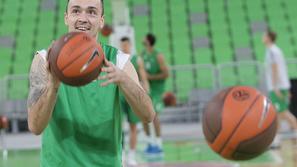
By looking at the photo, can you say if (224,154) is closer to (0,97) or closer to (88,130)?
(88,130)

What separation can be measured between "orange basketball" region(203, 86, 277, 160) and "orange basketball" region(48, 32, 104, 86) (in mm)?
1202

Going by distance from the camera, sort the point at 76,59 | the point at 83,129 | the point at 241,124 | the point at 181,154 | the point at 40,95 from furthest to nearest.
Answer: the point at 181,154, the point at 241,124, the point at 83,129, the point at 40,95, the point at 76,59

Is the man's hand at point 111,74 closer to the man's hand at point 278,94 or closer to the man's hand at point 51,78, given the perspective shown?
the man's hand at point 51,78

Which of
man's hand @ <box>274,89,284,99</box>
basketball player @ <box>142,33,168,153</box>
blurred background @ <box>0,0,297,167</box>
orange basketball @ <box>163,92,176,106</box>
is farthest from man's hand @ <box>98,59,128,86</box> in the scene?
orange basketball @ <box>163,92,176,106</box>

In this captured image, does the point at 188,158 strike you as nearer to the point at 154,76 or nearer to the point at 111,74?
the point at 154,76

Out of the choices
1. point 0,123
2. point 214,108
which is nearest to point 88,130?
point 214,108

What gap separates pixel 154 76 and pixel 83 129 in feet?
20.7

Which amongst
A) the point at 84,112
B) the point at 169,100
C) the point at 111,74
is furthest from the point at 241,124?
the point at 169,100

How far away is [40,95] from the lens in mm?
2865

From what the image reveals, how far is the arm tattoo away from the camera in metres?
2.90

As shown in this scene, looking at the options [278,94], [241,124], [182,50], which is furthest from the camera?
[182,50]

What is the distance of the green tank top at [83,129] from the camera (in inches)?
117

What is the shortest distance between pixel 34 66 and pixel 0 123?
601 cm

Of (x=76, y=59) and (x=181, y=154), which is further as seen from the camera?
(x=181, y=154)
